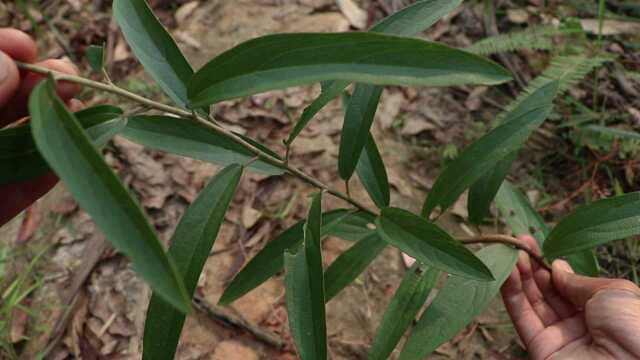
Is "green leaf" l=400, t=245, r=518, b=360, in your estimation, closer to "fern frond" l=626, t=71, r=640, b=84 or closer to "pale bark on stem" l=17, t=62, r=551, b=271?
"pale bark on stem" l=17, t=62, r=551, b=271

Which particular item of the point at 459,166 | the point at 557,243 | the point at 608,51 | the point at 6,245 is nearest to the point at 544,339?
the point at 557,243

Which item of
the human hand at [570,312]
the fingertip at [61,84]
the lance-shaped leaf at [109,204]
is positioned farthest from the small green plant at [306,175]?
the fingertip at [61,84]

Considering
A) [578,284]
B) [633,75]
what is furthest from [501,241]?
[633,75]

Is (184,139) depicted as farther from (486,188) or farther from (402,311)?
(486,188)

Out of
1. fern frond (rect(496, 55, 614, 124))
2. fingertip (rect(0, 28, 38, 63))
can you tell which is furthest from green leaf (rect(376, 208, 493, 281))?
fern frond (rect(496, 55, 614, 124))

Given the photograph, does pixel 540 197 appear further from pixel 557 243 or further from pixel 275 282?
pixel 275 282

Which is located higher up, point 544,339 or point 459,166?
point 459,166
